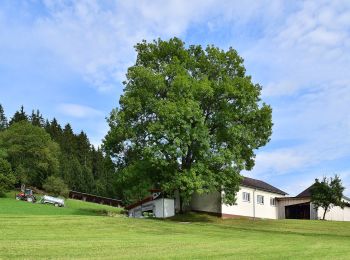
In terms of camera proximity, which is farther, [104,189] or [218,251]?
[104,189]

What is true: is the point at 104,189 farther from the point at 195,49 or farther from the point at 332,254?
the point at 332,254

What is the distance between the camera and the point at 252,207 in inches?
2014

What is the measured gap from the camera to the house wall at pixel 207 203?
46.6 meters

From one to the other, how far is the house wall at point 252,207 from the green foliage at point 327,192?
5.32 m

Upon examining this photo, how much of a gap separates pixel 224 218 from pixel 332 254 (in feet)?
92.2

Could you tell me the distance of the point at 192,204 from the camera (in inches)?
1873

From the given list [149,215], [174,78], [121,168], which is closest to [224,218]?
[149,215]

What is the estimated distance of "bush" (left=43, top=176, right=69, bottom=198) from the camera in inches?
3500

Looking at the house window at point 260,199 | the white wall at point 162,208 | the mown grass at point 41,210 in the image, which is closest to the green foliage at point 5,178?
the mown grass at point 41,210

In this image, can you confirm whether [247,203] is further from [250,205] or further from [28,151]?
[28,151]

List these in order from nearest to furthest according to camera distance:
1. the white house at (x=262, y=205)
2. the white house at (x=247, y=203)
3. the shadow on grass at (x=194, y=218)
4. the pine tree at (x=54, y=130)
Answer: the shadow on grass at (x=194, y=218)
the white house at (x=247, y=203)
the white house at (x=262, y=205)
the pine tree at (x=54, y=130)

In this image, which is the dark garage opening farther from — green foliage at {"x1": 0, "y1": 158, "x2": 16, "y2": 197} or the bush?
Answer: the bush

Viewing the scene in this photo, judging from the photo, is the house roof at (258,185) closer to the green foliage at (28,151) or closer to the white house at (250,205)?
the white house at (250,205)

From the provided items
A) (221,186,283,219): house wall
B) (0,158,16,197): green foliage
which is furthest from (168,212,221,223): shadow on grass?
(0,158,16,197): green foliage
